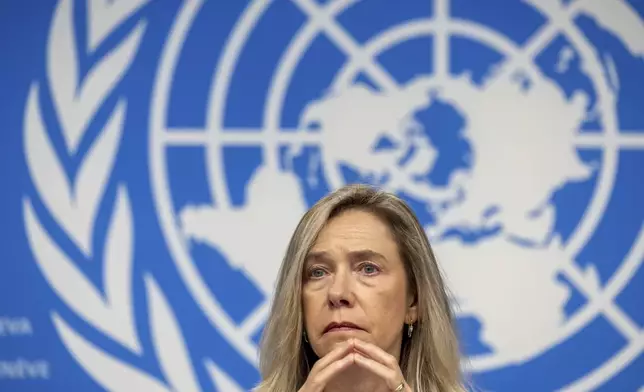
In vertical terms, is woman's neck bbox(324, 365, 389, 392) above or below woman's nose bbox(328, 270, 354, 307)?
below

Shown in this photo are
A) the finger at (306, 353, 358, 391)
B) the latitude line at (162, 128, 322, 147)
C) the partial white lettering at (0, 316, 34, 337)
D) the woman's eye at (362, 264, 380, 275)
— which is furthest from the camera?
the latitude line at (162, 128, 322, 147)

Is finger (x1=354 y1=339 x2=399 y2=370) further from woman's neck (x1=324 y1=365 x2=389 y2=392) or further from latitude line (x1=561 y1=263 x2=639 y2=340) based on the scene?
latitude line (x1=561 y1=263 x2=639 y2=340)

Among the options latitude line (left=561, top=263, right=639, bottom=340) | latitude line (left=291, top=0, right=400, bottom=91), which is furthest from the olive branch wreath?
latitude line (left=561, top=263, right=639, bottom=340)

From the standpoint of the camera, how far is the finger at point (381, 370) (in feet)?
8.07

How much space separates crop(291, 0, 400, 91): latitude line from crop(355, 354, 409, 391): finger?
170cm

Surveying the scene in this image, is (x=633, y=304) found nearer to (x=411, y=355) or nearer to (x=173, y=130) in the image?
(x=411, y=355)

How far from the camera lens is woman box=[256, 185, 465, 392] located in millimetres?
2518

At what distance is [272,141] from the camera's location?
Result: 392cm

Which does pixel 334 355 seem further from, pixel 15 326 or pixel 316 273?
pixel 15 326

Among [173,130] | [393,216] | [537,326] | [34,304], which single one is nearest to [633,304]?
[537,326]

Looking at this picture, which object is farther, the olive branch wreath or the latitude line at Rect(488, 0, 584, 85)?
the latitude line at Rect(488, 0, 584, 85)

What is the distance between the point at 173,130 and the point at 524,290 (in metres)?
1.58

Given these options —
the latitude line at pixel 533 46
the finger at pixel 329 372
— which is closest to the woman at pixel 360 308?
the finger at pixel 329 372

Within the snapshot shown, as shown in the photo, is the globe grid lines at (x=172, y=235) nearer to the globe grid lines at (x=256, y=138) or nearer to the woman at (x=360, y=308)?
the globe grid lines at (x=256, y=138)
